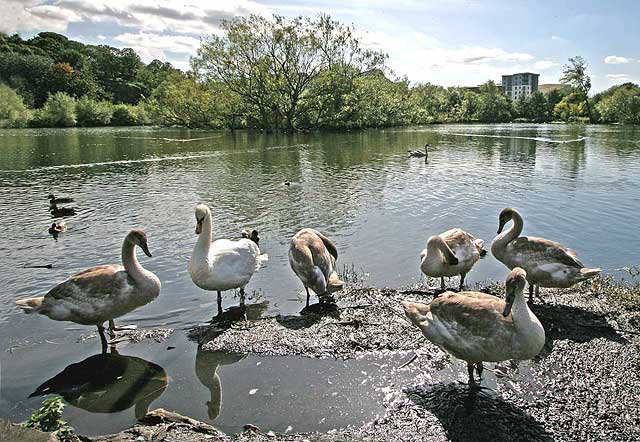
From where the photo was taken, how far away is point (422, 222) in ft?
55.9

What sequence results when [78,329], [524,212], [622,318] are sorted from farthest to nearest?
[524,212]
[78,329]
[622,318]

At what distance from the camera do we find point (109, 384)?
6824 millimetres

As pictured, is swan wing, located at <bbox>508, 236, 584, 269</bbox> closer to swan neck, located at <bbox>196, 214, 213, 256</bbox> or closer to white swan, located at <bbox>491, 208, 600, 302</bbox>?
white swan, located at <bbox>491, 208, 600, 302</bbox>

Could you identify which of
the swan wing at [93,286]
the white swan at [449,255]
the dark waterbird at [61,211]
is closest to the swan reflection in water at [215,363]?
the swan wing at [93,286]

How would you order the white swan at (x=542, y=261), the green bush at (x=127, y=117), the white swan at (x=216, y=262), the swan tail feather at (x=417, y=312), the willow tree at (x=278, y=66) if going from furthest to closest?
the green bush at (x=127, y=117) → the willow tree at (x=278, y=66) → the white swan at (x=216, y=262) → the white swan at (x=542, y=261) → the swan tail feather at (x=417, y=312)

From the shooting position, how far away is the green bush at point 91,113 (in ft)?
330

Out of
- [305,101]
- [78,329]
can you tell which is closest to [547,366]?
[78,329]

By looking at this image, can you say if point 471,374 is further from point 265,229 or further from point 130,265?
point 265,229

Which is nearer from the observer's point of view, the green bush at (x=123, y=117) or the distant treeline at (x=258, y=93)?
the distant treeline at (x=258, y=93)

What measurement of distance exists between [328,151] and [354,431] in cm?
3848

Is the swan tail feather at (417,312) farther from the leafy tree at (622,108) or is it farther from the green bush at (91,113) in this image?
the leafy tree at (622,108)

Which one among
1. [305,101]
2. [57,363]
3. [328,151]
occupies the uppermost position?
[305,101]

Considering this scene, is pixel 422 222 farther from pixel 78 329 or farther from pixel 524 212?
pixel 78 329

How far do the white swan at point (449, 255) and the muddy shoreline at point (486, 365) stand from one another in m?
0.54
